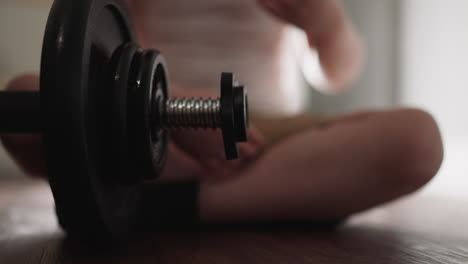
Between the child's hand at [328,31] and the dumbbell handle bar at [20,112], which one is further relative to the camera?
the child's hand at [328,31]

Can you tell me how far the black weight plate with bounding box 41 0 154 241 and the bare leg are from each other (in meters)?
0.19

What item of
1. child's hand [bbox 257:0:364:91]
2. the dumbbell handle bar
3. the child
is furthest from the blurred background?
the dumbbell handle bar

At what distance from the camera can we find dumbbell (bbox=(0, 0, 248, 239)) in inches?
11.9

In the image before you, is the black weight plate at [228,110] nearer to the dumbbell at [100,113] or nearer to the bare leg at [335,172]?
the dumbbell at [100,113]

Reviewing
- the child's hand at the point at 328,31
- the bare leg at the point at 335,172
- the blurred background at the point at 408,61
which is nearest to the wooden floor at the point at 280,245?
the bare leg at the point at 335,172

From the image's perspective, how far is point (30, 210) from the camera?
72cm

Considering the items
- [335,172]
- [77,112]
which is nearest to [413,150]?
[335,172]

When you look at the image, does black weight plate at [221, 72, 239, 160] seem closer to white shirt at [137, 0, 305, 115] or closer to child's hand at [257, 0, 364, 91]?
child's hand at [257, 0, 364, 91]

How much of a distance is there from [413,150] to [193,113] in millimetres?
220

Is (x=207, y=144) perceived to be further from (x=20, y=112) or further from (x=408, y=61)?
(x=408, y=61)

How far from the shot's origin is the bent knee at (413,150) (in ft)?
1.48

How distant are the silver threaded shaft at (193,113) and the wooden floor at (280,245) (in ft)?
0.36

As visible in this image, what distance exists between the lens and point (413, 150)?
1.48 ft

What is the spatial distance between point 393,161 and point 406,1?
1194mm
